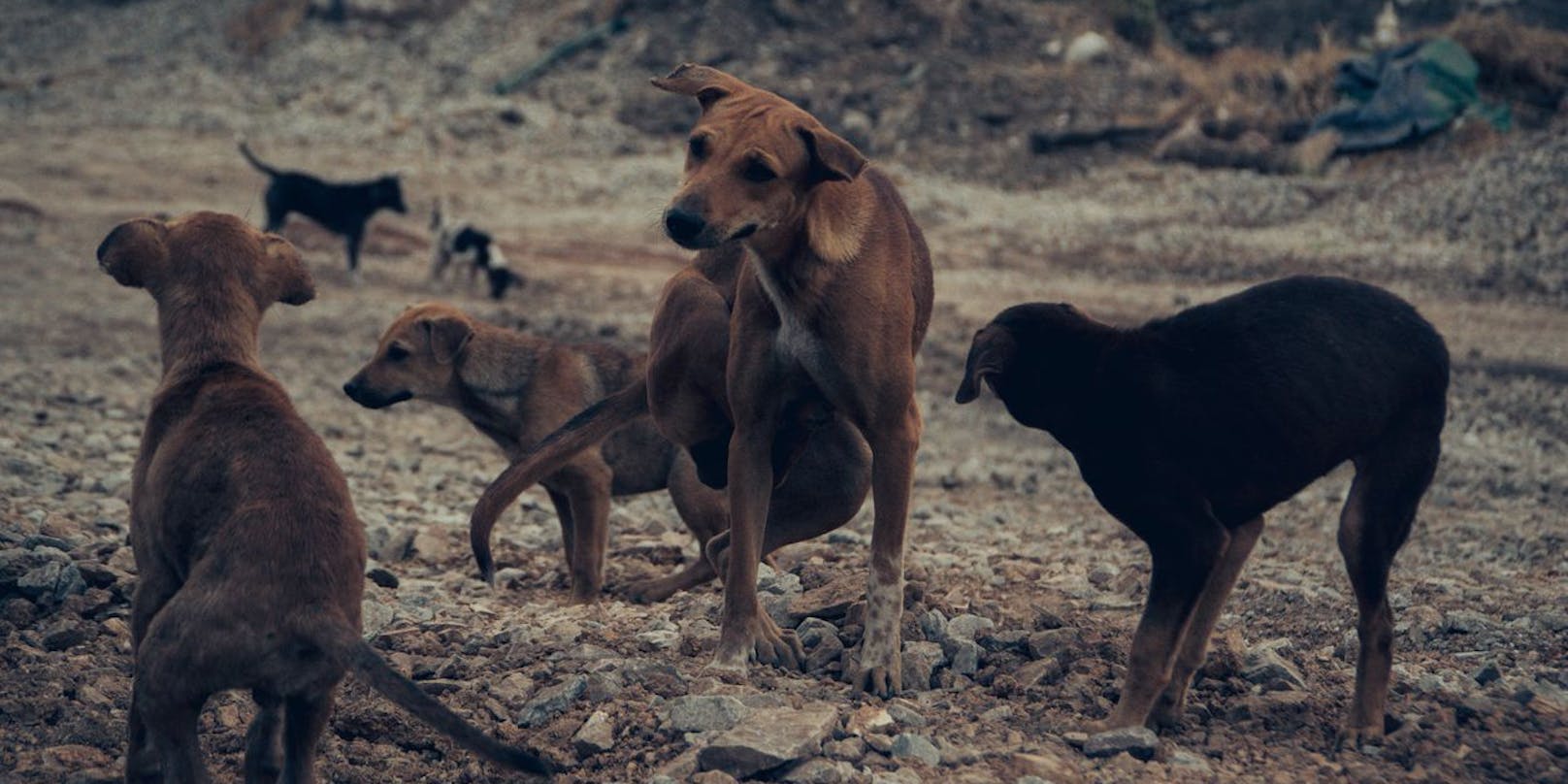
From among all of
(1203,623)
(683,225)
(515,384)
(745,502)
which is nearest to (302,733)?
(745,502)

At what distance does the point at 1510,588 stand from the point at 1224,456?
314 cm

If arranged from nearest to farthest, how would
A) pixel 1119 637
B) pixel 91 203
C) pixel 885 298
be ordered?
1. pixel 885 298
2. pixel 1119 637
3. pixel 91 203

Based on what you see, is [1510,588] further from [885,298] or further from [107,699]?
[107,699]

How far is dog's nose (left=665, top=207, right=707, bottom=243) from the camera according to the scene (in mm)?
4949

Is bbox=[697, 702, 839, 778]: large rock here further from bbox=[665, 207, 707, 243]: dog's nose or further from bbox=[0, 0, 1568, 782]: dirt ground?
bbox=[665, 207, 707, 243]: dog's nose

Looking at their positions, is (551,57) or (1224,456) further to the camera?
(551,57)

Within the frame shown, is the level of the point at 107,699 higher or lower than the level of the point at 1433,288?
higher

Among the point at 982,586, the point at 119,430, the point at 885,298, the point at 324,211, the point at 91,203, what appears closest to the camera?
the point at 885,298

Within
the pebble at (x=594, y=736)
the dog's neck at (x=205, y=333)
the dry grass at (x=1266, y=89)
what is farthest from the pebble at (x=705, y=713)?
the dry grass at (x=1266, y=89)

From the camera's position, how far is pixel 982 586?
7098mm

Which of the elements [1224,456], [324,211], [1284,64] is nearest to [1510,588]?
[1224,456]

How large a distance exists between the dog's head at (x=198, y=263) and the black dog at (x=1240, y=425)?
248cm

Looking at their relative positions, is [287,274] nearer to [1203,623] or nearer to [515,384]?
[515,384]

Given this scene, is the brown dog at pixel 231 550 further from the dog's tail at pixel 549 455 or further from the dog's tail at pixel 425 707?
the dog's tail at pixel 549 455
